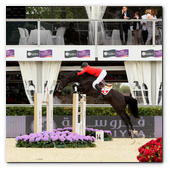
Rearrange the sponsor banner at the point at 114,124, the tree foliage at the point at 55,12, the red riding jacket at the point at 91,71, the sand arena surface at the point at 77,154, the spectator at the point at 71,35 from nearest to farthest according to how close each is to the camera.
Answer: the sand arena surface at the point at 77,154, the red riding jacket at the point at 91,71, the sponsor banner at the point at 114,124, the spectator at the point at 71,35, the tree foliage at the point at 55,12

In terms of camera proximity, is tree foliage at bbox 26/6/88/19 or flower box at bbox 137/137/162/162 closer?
flower box at bbox 137/137/162/162

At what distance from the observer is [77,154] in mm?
9156

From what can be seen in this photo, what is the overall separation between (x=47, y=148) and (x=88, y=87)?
2204 mm

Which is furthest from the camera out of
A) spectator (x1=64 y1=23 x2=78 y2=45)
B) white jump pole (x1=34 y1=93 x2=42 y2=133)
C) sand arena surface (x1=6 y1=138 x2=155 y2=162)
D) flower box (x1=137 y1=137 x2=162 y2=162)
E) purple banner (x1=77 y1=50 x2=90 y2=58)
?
spectator (x1=64 y1=23 x2=78 y2=45)

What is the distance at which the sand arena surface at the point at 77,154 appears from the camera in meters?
8.25

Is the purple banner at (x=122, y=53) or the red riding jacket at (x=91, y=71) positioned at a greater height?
A: the purple banner at (x=122, y=53)

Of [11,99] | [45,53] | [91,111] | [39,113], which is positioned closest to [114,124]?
[91,111]

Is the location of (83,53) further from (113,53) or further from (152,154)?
(152,154)

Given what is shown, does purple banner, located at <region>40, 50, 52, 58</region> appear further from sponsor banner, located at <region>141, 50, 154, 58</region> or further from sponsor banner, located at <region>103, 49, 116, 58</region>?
sponsor banner, located at <region>141, 50, 154, 58</region>

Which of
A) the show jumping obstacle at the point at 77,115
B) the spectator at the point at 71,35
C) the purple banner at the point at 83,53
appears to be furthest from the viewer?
the spectator at the point at 71,35

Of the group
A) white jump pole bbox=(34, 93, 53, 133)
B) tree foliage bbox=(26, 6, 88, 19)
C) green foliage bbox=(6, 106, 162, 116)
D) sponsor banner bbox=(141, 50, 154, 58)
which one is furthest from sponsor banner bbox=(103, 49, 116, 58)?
tree foliage bbox=(26, 6, 88, 19)

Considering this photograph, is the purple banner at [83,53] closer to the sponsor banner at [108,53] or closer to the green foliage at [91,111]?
the sponsor banner at [108,53]

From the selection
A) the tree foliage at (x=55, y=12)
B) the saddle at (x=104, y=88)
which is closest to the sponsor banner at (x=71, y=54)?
the saddle at (x=104, y=88)

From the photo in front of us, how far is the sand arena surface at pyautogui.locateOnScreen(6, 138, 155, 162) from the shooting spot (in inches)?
325
